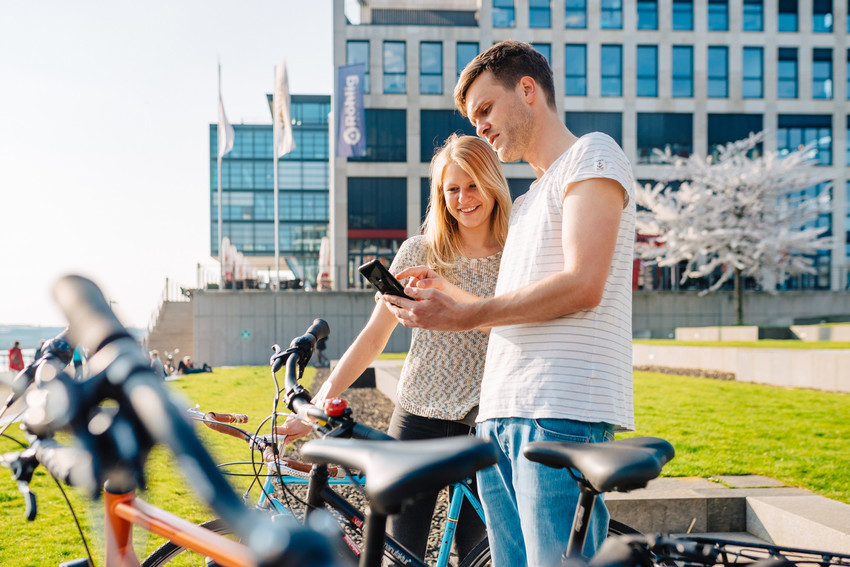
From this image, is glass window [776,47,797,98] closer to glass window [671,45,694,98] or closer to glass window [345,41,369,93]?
glass window [671,45,694,98]

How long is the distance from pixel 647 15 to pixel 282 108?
20.7 metres

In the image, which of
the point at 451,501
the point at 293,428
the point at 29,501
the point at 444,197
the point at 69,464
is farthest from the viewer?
the point at 444,197

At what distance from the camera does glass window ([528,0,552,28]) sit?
3734 centimetres

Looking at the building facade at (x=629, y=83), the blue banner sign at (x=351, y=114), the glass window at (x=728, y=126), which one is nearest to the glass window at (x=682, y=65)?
the building facade at (x=629, y=83)

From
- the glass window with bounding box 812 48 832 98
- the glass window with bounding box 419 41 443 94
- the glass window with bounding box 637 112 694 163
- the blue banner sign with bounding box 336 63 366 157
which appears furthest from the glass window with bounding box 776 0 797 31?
the blue banner sign with bounding box 336 63 366 157

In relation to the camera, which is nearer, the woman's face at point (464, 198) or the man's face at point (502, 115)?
the man's face at point (502, 115)

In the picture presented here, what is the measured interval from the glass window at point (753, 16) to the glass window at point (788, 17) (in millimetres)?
1028

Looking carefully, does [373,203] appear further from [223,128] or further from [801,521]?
[801,521]

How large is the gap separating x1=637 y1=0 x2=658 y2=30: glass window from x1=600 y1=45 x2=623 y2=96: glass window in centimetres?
178

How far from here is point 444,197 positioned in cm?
295

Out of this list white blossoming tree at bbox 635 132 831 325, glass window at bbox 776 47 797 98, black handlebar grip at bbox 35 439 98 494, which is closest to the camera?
black handlebar grip at bbox 35 439 98 494

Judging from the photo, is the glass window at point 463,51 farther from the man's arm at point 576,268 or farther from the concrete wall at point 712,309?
the man's arm at point 576,268

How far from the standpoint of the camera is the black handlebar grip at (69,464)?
1014 millimetres

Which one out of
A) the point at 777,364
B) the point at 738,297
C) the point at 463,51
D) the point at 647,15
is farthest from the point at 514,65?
the point at 647,15
